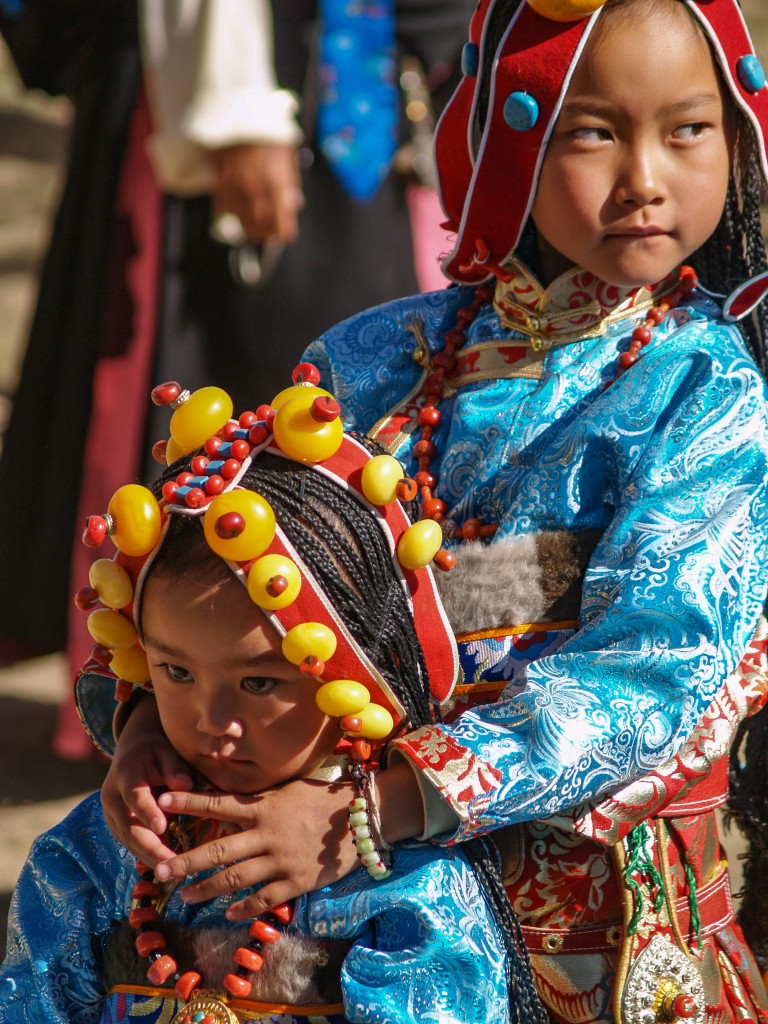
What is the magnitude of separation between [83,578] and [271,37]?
5.90 ft

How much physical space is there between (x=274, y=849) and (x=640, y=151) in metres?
1.08

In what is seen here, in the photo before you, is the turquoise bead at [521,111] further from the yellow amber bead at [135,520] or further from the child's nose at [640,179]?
the yellow amber bead at [135,520]

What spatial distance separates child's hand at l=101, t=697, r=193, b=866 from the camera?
6.66ft

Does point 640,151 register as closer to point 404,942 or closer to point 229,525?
point 229,525

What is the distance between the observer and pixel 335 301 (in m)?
4.79

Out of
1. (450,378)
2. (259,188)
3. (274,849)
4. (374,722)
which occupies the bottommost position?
(274,849)

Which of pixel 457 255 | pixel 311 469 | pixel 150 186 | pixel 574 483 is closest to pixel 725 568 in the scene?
pixel 574 483

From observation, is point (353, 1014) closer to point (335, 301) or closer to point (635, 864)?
point (635, 864)

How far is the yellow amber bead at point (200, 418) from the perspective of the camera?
2078 mm

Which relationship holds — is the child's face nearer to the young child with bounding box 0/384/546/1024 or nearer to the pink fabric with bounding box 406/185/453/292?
the young child with bounding box 0/384/546/1024

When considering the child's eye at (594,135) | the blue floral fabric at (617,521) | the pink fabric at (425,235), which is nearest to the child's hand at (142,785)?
the blue floral fabric at (617,521)

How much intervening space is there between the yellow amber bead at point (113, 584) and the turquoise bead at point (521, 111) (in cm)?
87

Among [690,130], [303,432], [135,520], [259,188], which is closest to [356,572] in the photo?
[303,432]

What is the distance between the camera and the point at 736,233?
238 centimetres
